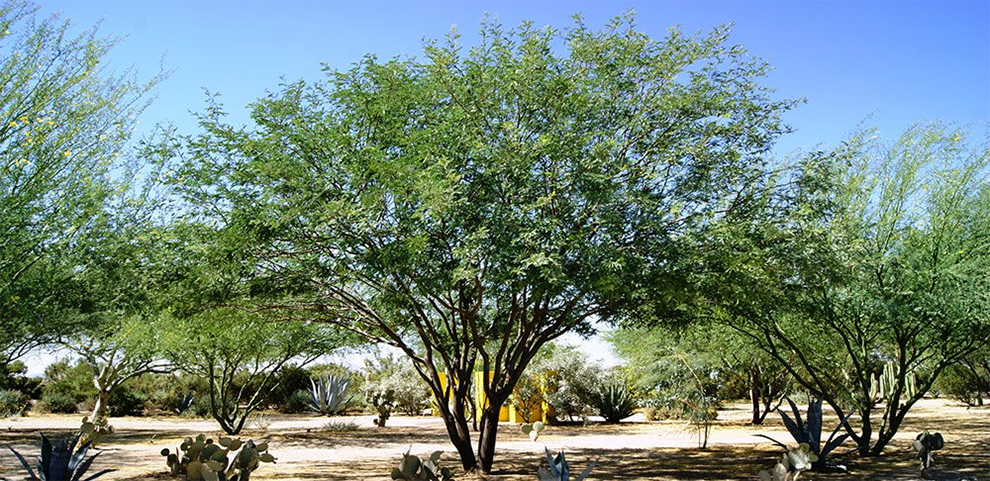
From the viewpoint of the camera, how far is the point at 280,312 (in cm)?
1312

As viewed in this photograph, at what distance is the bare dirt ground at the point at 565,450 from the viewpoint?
1261 cm

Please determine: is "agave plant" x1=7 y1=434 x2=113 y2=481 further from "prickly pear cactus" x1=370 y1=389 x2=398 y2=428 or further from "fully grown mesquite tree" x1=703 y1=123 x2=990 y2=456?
"prickly pear cactus" x1=370 y1=389 x2=398 y2=428

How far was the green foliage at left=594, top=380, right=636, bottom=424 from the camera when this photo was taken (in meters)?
29.2

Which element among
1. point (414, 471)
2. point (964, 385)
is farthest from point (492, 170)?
point (964, 385)

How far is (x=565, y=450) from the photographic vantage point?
17.6 metres

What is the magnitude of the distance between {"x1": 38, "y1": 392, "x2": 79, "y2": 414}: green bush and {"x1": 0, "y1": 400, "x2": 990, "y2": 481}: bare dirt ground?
1026 cm

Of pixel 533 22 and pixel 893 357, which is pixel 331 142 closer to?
pixel 533 22

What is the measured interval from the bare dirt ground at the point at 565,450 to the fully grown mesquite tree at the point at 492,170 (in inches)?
134

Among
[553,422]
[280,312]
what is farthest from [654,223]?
[553,422]

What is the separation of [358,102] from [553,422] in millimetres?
19920

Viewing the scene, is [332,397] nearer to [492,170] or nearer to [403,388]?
[403,388]

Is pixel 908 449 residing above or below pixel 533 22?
below

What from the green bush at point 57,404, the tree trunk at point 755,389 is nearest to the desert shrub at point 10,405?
the green bush at point 57,404

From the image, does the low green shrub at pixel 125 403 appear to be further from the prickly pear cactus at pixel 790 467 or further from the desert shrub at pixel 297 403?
the prickly pear cactus at pixel 790 467
